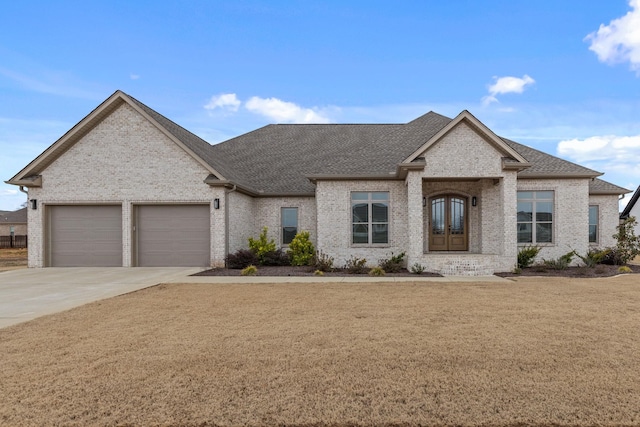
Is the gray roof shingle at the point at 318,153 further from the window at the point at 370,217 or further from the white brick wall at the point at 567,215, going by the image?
the window at the point at 370,217

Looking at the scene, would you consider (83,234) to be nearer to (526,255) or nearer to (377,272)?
(377,272)

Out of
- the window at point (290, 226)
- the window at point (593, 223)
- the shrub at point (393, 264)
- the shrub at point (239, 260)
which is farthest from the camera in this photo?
the window at point (290, 226)

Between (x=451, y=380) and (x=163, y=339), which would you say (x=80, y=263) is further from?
(x=451, y=380)

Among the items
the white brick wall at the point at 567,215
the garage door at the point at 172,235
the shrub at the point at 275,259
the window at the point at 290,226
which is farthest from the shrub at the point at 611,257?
the garage door at the point at 172,235

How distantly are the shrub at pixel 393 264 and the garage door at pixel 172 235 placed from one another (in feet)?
23.8

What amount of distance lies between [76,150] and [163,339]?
13069 mm

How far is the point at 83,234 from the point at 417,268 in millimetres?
13884

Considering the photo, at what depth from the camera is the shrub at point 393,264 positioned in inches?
525

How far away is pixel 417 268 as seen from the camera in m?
12.8

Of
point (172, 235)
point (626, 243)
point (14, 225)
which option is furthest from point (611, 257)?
point (14, 225)

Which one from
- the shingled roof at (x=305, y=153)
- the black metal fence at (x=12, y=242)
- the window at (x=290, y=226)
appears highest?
the shingled roof at (x=305, y=153)

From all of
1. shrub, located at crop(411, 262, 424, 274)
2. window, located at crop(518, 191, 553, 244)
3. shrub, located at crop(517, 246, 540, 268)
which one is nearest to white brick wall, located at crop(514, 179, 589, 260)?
window, located at crop(518, 191, 553, 244)

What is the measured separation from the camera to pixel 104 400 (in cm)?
344

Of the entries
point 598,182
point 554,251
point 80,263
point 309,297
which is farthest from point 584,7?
point 80,263
